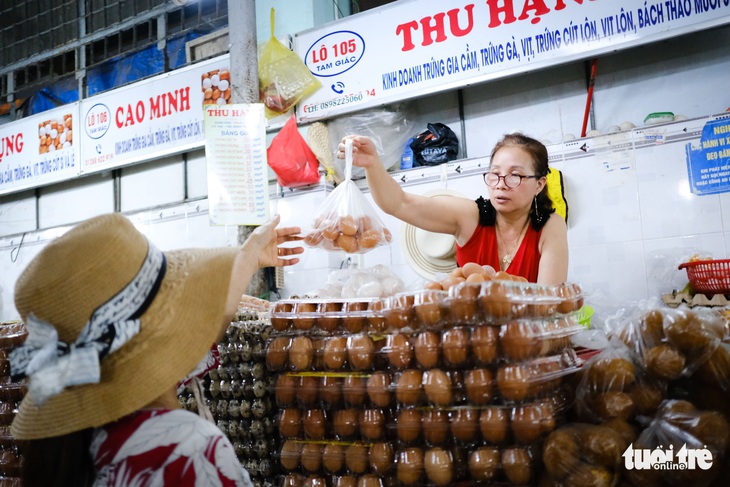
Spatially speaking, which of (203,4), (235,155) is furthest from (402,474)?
(203,4)

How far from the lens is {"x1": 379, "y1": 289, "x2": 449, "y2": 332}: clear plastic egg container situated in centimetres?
148

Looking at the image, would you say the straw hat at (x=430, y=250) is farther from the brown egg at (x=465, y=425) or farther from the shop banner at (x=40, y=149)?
the shop banner at (x=40, y=149)

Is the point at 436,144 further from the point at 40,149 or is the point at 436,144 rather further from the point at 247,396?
the point at 40,149

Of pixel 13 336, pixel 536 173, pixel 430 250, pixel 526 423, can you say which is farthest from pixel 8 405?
pixel 430 250

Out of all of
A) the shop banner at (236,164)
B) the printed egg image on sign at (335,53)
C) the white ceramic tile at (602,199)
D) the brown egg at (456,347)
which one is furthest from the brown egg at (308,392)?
the printed egg image on sign at (335,53)

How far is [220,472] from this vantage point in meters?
1.10

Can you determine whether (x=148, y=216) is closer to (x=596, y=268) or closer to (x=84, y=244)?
(x=596, y=268)

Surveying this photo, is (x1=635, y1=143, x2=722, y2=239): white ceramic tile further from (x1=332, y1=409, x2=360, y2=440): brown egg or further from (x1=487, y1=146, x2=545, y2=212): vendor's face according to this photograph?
(x1=332, y1=409, x2=360, y2=440): brown egg

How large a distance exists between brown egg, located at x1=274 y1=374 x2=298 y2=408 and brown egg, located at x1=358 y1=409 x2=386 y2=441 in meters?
0.25

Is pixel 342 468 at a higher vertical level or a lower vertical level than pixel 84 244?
lower

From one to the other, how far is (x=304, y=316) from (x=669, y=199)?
9.44 feet

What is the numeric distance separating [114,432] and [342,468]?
0.71m

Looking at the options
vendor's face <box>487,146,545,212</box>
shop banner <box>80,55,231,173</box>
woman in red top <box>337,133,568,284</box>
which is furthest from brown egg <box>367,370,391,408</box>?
shop banner <box>80,55,231,173</box>

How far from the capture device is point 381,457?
1508 mm
